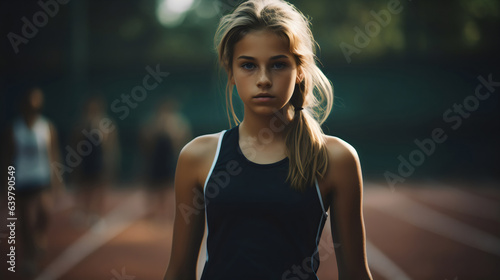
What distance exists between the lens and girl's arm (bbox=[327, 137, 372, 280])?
1750 mm

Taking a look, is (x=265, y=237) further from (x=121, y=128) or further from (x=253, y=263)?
(x=121, y=128)

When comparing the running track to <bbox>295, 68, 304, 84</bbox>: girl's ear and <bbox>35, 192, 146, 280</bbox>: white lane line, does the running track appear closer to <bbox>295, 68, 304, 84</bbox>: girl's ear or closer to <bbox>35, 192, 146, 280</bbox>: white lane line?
<bbox>35, 192, 146, 280</bbox>: white lane line

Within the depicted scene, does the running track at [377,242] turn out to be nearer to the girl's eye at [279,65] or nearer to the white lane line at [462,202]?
the white lane line at [462,202]

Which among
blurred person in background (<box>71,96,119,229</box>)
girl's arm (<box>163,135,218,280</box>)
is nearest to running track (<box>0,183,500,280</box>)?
blurred person in background (<box>71,96,119,229</box>)

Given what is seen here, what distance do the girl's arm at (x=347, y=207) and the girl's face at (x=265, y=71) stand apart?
0.28m

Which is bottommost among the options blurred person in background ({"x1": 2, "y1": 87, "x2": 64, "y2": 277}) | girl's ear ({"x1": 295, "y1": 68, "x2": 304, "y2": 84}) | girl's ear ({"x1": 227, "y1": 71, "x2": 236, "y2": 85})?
girl's ear ({"x1": 295, "y1": 68, "x2": 304, "y2": 84})

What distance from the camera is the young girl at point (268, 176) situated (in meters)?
1.67

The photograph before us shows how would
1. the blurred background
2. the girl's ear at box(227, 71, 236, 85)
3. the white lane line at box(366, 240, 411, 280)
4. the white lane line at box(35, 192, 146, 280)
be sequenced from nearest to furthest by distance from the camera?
the girl's ear at box(227, 71, 236, 85) < the white lane line at box(35, 192, 146, 280) < the white lane line at box(366, 240, 411, 280) < the blurred background

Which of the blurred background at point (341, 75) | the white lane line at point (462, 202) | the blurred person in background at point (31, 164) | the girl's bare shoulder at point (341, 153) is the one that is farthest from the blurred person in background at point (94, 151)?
the white lane line at point (462, 202)

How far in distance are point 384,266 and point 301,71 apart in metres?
6.55

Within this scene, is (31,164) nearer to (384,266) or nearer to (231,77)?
(231,77)

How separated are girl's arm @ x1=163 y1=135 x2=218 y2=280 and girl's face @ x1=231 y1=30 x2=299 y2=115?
27cm

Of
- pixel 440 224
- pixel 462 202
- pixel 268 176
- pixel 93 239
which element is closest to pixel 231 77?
pixel 268 176

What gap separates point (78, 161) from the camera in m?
9.52
